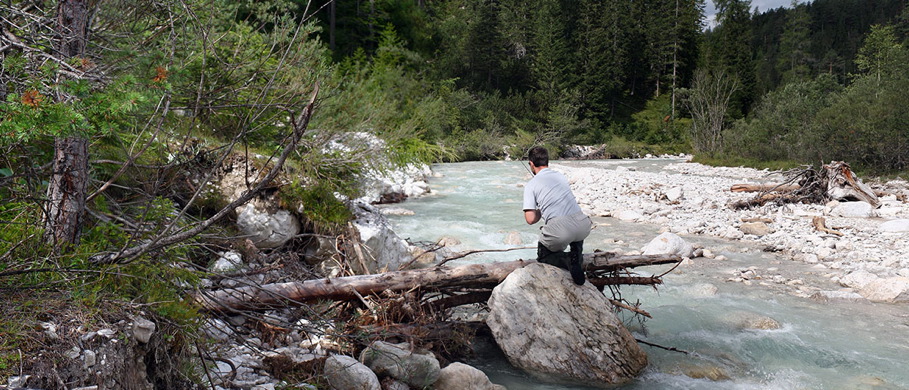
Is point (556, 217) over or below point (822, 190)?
over

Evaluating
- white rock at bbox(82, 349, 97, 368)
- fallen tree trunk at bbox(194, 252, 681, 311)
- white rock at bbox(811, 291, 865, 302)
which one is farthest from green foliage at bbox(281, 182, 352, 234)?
white rock at bbox(811, 291, 865, 302)

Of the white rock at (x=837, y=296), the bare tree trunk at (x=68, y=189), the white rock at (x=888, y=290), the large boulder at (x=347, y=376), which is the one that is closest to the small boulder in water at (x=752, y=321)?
the white rock at (x=837, y=296)

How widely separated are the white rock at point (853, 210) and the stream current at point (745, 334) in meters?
3.34

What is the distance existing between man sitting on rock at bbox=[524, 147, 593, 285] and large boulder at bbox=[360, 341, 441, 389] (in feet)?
5.00

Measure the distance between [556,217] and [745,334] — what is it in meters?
2.74

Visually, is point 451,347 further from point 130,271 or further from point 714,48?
point 714,48

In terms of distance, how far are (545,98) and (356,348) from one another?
1805 inches

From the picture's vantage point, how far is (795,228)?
10.4 metres

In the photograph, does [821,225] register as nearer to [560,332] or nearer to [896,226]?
[896,226]

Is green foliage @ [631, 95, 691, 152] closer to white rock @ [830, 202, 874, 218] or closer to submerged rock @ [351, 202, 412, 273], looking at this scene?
white rock @ [830, 202, 874, 218]

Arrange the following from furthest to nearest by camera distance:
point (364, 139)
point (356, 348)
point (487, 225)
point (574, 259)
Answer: point (487, 225) → point (364, 139) → point (574, 259) → point (356, 348)

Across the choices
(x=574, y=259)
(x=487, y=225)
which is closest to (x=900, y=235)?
(x=487, y=225)

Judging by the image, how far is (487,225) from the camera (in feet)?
37.4

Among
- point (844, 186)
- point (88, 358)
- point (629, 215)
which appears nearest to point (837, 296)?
point (629, 215)
